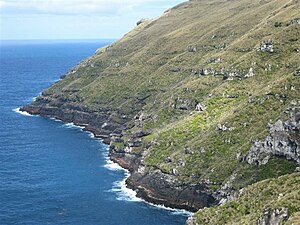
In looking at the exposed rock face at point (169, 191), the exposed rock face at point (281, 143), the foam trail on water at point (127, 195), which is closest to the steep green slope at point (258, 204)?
the exposed rock face at point (281, 143)

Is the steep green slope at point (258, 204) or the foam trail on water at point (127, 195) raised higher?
the steep green slope at point (258, 204)

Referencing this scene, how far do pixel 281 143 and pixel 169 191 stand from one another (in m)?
41.9

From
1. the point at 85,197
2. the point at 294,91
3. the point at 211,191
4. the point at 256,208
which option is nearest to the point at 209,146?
the point at 211,191

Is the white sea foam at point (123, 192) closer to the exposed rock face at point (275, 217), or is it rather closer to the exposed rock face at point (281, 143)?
the exposed rock face at point (281, 143)

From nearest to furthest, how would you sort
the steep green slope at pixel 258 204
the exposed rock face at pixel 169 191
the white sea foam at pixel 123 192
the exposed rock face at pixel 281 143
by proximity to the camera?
1. the steep green slope at pixel 258 204
2. the exposed rock face at pixel 281 143
3. the exposed rock face at pixel 169 191
4. the white sea foam at pixel 123 192

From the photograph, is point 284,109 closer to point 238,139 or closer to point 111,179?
point 238,139

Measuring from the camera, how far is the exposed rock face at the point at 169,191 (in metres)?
167

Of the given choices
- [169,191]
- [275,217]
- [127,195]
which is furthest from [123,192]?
[275,217]

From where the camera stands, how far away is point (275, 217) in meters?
104

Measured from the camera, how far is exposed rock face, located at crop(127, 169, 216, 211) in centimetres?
16675

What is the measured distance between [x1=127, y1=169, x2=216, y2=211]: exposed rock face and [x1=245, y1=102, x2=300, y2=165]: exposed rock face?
19.2m

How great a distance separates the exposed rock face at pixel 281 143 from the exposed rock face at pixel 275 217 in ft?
159

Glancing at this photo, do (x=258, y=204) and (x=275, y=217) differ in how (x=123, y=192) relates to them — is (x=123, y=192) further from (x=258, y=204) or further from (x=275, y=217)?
(x=275, y=217)

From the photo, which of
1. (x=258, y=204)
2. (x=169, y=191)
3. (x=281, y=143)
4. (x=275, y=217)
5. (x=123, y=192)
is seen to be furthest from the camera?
(x=123, y=192)
